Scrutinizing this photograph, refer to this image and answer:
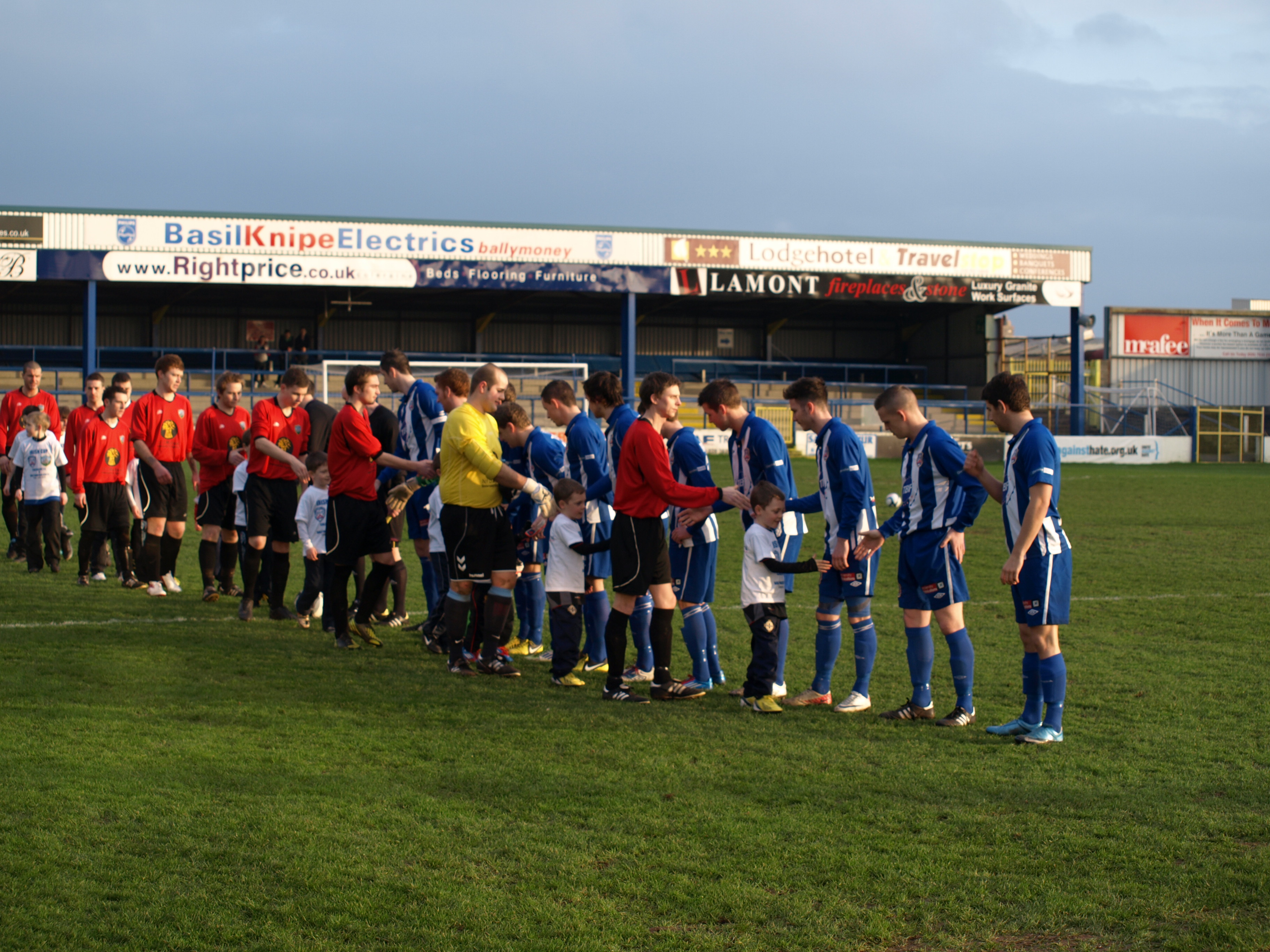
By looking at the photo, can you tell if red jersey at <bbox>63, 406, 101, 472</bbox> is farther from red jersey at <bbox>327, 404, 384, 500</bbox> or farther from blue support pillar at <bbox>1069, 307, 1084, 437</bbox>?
blue support pillar at <bbox>1069, 307, 1084, 437</bbox>

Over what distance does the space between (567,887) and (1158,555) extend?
442 inches

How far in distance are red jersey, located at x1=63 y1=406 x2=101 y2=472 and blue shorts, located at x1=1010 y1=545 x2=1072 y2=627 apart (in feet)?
27.6

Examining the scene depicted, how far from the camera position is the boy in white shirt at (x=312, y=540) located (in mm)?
8688

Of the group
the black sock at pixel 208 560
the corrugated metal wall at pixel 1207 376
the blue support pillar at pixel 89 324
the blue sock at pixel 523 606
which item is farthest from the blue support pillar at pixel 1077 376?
the black sock at pixel 208 560

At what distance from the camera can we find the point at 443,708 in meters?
6.07

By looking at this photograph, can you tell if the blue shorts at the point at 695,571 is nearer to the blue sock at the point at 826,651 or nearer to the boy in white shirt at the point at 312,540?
the blue sock at the point at 826,651

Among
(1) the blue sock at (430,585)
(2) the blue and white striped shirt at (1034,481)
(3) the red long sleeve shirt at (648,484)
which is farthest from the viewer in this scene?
(1) the blue sock at (430,585)

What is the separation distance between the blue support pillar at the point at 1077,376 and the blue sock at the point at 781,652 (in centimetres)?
3274

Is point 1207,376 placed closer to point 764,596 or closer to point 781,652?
point 781,652

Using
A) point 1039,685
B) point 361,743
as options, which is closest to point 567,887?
point 361,743

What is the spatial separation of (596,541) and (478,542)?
763 mm

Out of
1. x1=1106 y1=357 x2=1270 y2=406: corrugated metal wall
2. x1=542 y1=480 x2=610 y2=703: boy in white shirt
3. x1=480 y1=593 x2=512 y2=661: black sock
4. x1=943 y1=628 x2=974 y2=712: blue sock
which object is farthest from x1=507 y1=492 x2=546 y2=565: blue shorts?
x1=1106 y1=357 x2=1270 y2=406: corrugated metal wall

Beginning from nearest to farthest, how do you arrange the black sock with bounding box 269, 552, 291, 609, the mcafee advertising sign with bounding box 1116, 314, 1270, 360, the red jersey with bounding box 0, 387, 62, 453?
the black sock with bounding box 269, 552, 291, 609 < the red jersey with bounding box 0, 387, 62, 453 < the mcafee advertising sign with bounding box 1116, 314, 1270, 360

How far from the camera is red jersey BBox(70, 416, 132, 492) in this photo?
10242 millimetres
